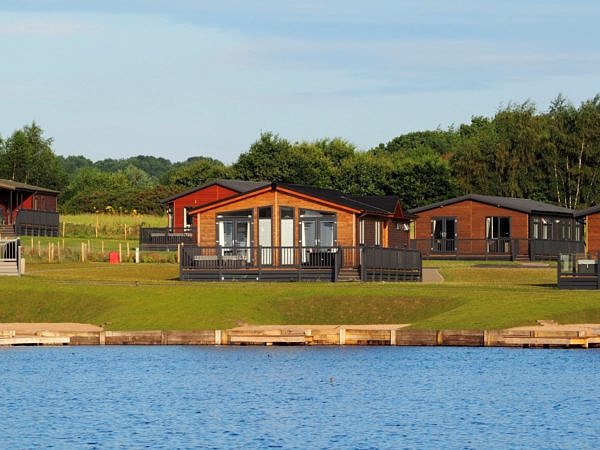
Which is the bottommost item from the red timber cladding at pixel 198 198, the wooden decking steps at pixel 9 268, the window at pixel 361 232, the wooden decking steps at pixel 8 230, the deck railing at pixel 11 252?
the wooden decking steps at pixel 9 268

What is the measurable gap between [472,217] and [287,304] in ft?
144

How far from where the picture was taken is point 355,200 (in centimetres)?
8975

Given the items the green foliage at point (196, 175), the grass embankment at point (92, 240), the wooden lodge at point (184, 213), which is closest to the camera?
the grass embankment at point (92, 240)

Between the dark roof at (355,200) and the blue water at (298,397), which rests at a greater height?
the dark roof at (355,200)

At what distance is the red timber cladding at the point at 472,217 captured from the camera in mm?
105875

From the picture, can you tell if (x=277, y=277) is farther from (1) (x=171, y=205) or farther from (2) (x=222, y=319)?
(1) (x=171, y=205)

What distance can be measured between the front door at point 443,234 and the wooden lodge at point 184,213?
1597cm

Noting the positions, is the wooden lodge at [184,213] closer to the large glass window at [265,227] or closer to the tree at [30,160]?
the large glass window at [265,227]

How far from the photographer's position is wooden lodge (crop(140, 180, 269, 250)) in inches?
4367

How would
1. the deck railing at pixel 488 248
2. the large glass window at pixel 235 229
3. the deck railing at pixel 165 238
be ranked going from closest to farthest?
1. the large glass window at pixel 235 229
2. the deck railing at pixel 488 248
3. the deck railing at pixel 165 238

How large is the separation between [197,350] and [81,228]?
255 ft

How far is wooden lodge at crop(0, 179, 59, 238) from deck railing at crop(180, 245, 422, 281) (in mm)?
38460

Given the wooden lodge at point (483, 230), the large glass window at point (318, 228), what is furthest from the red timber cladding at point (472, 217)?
the large glass window at point (318, 228)

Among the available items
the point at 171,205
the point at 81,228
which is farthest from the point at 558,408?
the point at 81,228
